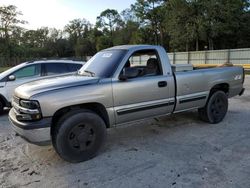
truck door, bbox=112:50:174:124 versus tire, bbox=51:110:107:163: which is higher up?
truck door, bbox=112:50:174:124

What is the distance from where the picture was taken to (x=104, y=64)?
14.6ft

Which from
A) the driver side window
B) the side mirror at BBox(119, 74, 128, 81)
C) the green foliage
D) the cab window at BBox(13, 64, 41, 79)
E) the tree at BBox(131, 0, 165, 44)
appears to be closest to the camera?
the side mirror at BBox(119, 74, 128, 81)

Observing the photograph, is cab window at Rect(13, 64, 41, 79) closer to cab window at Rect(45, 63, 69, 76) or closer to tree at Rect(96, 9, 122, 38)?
cab window at Rect(45, 63, 69, 76)

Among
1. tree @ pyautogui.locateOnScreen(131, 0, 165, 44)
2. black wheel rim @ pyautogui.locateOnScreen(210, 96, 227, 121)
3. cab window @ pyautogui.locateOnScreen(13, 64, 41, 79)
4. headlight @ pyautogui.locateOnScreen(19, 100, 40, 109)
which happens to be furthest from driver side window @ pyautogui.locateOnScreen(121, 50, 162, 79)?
tree @ pyautogui.locateOnScreen(131, 0, 165, 44)

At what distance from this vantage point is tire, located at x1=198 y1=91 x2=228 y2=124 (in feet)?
18.6

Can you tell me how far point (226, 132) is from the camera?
16.9ft

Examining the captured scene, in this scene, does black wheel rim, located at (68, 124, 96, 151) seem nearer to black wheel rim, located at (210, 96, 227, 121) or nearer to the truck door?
the truck door

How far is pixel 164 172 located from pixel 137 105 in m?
1.33

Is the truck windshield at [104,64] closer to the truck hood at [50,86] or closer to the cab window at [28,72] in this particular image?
the truck hood at [50,86]

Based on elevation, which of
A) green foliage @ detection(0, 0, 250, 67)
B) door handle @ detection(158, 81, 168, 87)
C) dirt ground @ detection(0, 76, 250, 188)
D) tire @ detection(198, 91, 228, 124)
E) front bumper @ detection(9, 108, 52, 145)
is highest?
green foliage @ detection(0, 0, 250, 67)

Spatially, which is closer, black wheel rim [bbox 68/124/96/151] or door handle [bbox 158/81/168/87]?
black wheel rim [bbox 68/124/96/151]

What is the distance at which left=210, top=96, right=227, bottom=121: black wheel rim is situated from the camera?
5.75m

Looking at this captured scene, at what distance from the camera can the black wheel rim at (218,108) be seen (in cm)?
575

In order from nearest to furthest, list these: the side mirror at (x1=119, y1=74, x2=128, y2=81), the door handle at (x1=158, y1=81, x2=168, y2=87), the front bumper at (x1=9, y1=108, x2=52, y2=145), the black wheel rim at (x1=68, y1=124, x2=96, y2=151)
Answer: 1. the front bumper at (x1=9, y1=108, x2=52, y2=145)
2. the black wheel rim at (x1=68, y1=124, x2=96, y2=151)
3. the side mirror at (x1=119, y1=74, x2=128, y2=81)
4. the door handle at (x1=158, y1=81, x2=168, y2=87)
